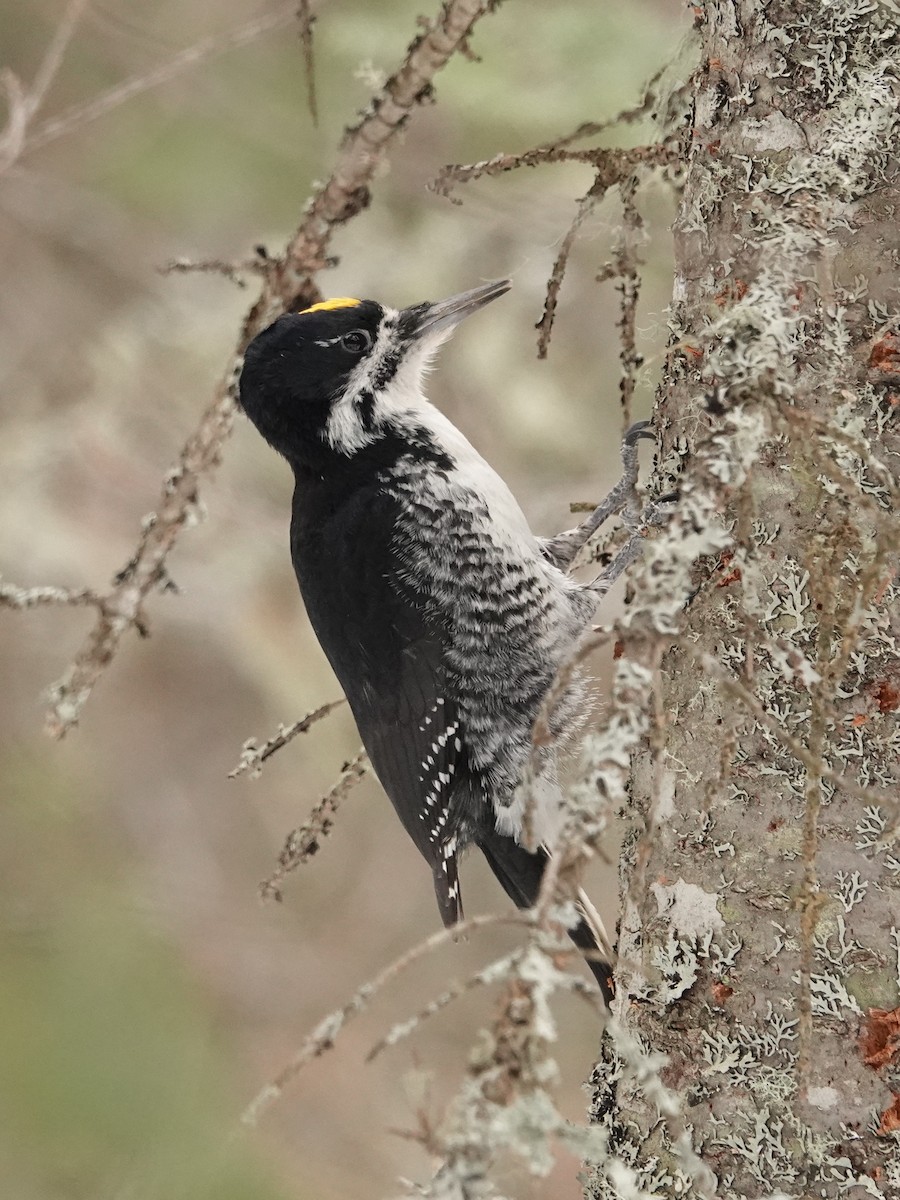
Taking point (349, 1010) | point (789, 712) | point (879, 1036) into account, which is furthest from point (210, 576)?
point (349, 1010)

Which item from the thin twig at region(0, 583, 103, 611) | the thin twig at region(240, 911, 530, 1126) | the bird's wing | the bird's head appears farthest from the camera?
the bird's head

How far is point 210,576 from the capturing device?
4.34m

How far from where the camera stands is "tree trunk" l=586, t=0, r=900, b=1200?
143 cm

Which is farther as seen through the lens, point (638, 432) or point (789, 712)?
point (638, 432)

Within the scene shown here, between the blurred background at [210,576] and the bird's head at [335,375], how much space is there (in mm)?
574

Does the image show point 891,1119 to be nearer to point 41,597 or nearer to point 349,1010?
point 349,1010

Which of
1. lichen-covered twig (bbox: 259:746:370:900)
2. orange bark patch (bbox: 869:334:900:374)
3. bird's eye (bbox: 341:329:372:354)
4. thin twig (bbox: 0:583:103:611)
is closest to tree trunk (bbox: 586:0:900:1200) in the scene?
orange bark patch (bbox: 869:334:900:374)

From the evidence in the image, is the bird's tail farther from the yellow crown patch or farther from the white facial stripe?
the yellow crown patch

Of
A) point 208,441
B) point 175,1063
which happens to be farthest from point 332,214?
point 175,1063

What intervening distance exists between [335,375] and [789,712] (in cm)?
156

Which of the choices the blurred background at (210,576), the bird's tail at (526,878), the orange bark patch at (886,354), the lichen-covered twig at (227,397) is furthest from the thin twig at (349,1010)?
the blurred background at (210,576)

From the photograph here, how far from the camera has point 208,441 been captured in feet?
7.36

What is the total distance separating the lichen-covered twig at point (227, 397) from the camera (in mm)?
2170

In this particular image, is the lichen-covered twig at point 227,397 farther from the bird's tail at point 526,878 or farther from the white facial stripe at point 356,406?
the bird's tail at point 526,878
